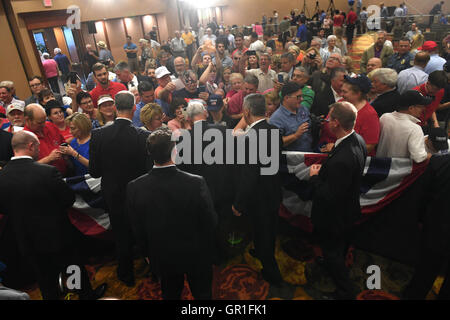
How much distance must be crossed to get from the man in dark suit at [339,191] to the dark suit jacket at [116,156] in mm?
1453

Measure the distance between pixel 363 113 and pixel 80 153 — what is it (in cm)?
267

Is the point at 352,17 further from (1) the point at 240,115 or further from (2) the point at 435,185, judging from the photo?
(2) the point at 435,185

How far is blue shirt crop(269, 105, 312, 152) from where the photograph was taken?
284cm

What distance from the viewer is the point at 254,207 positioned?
7.92 feet

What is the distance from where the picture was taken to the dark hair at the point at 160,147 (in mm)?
1724

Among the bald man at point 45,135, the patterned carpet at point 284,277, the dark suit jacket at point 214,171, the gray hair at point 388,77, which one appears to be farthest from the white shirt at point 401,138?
the bald man at point 45,135

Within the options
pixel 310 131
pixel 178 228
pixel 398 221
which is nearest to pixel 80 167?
pixel 178 228

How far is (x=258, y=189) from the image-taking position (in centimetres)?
235

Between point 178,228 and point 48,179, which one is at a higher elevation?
point 48,179

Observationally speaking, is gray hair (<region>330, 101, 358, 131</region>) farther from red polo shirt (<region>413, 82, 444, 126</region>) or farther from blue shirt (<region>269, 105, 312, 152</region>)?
red polo shirt (<region>413, 82, 444, 126</region>)

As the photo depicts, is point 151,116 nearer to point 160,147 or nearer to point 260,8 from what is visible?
point 160,147

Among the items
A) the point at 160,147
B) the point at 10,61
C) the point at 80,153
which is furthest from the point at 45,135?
the point at 10,61

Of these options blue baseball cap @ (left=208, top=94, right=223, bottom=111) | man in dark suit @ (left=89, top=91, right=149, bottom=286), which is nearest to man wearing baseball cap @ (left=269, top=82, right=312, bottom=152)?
blue baseball cap @ (left=208, top=94, right=223, bottom=111)

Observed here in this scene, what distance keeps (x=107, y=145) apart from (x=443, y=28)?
13.2 meters
